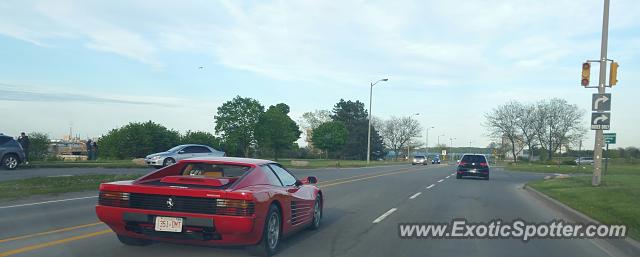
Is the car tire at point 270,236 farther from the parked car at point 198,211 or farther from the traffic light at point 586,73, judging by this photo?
the traffic light at point 586,73

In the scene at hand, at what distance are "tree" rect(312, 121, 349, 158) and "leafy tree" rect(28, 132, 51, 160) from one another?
66.0 m

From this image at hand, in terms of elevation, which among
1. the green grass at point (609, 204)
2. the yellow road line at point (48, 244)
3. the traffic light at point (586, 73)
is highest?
the traffic light at point (586, 73)

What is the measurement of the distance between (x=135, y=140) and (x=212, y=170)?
44604 millimetres

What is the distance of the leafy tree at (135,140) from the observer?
50531mm

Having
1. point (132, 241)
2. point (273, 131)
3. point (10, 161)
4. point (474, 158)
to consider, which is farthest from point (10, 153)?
point (273, 131)

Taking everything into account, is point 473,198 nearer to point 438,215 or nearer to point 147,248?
point 438,215

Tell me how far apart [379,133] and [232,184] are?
399ft

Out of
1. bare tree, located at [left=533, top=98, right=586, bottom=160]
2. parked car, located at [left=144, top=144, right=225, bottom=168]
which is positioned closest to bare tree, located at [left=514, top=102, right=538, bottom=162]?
bare tree, located at [left=533, top=98, right=586, bottom=160]

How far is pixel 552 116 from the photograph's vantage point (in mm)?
75375

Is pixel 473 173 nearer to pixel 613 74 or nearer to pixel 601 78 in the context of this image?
pixel 601 78

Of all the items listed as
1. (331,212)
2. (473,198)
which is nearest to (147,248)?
(331,212)

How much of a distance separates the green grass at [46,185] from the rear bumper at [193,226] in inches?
355

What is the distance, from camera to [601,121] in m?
20.2

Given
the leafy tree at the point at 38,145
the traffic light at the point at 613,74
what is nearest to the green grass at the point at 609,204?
the traffic light at the point at 613,74
